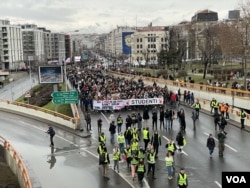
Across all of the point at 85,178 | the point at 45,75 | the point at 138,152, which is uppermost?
the point at 45,75

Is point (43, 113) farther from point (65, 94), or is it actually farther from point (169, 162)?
point (169, 162)

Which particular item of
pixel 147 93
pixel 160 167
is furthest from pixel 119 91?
pixel 160 167

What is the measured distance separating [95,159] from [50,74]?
15731 mm

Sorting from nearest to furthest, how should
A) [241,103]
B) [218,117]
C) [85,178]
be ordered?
[85,178] < [218,117] < [241,103]

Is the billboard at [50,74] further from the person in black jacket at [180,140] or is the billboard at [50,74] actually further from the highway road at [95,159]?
the person in black jacket at [180,140]

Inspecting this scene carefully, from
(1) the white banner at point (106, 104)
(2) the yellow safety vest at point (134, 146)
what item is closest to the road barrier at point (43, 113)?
(1) the white banner at point (106, 104)

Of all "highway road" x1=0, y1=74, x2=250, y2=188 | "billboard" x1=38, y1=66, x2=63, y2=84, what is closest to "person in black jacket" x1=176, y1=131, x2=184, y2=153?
"highway road" x1=0, y1=74, x2=250, y2=188

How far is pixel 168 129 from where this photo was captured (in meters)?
28.2

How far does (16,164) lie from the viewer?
20844mm

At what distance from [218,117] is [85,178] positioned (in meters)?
11.8

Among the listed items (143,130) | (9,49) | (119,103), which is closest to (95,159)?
(143,130)

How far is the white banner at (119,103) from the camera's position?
36.0m

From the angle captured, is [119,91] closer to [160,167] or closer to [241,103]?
[241,103]

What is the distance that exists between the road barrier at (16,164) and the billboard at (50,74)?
11.1m
